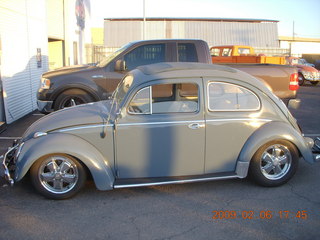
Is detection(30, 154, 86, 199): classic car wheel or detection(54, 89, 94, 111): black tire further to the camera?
detection(54, 89, 94, 111): black tire

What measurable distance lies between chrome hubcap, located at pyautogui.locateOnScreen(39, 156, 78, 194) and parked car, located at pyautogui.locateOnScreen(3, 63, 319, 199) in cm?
1

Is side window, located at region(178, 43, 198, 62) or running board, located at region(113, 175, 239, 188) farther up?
side window, located at region(178, 43, 198, 62)

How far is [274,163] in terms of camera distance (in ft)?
15.4

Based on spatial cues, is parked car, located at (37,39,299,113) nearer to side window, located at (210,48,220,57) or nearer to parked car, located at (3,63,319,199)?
parked car, located at (3,63,319,199)

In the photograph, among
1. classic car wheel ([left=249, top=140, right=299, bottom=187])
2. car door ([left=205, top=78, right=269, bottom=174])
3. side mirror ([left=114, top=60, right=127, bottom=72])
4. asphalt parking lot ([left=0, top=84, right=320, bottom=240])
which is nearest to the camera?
asphalt parking lot ([left=0, top=84, right=320, bottom=240])

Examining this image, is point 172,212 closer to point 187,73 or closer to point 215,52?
point 187,73

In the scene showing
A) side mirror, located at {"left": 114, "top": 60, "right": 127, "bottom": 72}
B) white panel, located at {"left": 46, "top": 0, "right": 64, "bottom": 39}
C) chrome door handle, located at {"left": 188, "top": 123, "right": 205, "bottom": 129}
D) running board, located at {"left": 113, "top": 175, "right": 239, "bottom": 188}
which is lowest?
running board, located at {"left": 113, "top": 175, "right": 239, "bottom": 188}

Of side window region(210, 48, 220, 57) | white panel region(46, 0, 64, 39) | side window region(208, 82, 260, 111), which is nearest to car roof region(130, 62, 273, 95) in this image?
side window region(208, 82, 260, 111)

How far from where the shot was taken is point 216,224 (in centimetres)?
380

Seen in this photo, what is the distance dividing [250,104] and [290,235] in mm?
1768

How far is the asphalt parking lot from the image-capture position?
362 cm

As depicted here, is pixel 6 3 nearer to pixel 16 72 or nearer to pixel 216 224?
pixel 16 72

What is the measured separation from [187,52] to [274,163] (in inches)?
154

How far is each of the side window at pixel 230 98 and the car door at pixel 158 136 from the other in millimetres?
184
